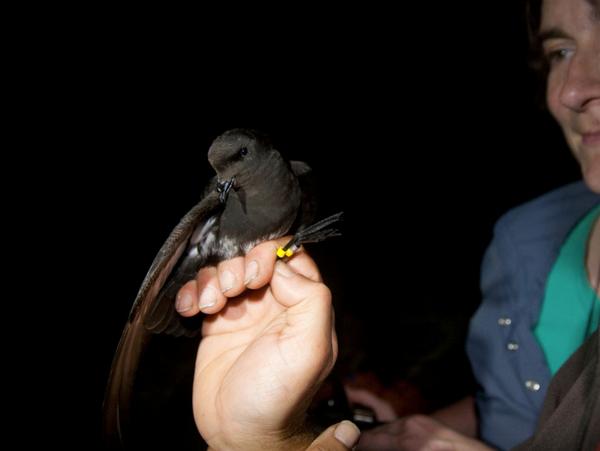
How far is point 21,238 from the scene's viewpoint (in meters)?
1.49

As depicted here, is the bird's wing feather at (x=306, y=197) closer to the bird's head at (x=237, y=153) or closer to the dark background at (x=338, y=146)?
the dark background at (x=338, y=146)

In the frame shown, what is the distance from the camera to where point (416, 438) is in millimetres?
1554

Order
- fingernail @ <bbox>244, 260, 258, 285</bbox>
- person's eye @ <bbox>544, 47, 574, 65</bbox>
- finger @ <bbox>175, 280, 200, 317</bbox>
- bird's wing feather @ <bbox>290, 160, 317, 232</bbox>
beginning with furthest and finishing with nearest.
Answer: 1. bird's wing feather @ <bbox>290, 160, 317, 232</bbox>
2. person's eye @ <bbox>544, 47, 574, 65</bbox>
3. finger @ <bbox>175, 280, 200, 317</bbox>
4. fingernail @ <bbox>244, 260, 258, 285</bbox>

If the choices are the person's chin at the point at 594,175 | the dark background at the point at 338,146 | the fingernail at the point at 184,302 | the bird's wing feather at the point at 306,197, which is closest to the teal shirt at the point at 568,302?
the person's chin at the point at 594,175

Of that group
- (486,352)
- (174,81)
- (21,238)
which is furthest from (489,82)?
(21,238)

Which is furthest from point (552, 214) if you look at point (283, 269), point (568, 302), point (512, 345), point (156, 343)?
point (156, 343)

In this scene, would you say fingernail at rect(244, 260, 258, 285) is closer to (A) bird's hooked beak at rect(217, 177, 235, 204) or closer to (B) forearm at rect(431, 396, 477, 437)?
(A) bird's hooked beak at rect(217, 177, 235, 204)

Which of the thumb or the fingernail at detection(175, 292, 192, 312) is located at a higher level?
the thumb

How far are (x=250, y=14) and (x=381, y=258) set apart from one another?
5.20 ft

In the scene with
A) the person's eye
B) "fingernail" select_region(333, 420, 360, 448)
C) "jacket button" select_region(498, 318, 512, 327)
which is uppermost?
the person's eye

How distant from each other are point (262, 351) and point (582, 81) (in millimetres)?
1176

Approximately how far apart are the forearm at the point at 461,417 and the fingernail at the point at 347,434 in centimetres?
99

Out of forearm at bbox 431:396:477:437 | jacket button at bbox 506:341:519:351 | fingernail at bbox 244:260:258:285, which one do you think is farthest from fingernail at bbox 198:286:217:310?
forearm at bbox 431:396:477:437

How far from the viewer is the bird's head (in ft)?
4.49
